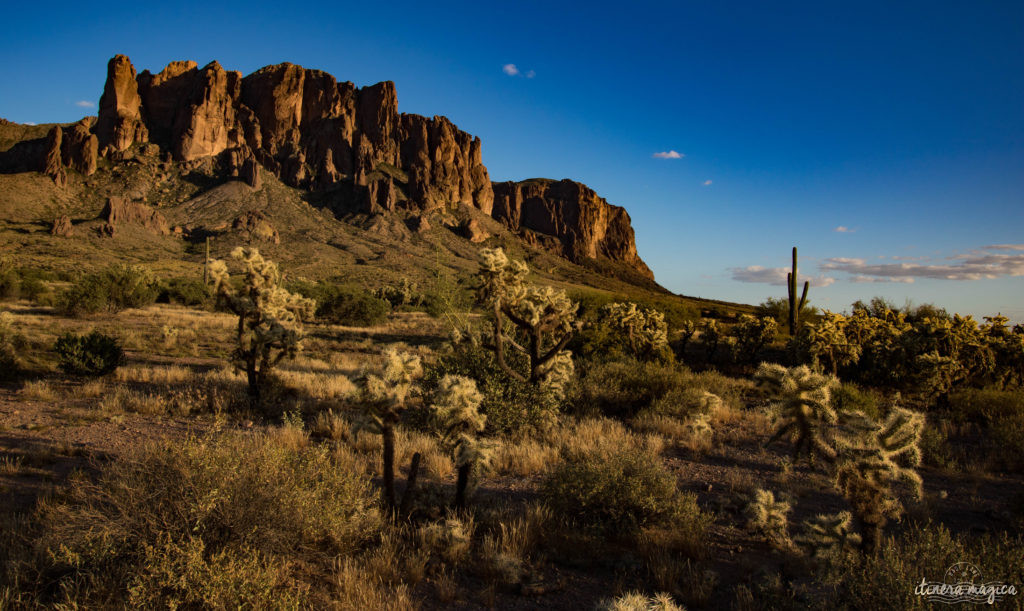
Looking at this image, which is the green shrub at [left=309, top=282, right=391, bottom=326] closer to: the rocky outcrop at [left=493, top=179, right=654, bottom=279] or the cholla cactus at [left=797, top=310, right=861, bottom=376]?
the cholla cactus at [left=797, top=310, right=861, bottom=376]

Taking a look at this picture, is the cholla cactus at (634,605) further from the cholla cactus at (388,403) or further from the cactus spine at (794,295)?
the cactus spine at (794,295)

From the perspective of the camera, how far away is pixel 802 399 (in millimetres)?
5480

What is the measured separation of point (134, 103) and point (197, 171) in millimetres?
35131

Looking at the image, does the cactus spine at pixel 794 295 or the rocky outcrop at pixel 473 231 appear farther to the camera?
the rocky outcrop at pixel 473 231

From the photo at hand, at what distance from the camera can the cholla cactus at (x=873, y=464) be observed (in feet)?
12.9

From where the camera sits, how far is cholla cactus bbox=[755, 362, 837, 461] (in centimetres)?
541

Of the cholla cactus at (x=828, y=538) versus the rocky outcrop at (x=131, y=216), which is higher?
the rocky outcrop at (x=131, y=216)

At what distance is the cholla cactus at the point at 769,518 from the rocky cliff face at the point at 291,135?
100 metres

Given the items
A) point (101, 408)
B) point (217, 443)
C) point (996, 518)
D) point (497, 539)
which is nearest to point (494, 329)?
point (497, 539)

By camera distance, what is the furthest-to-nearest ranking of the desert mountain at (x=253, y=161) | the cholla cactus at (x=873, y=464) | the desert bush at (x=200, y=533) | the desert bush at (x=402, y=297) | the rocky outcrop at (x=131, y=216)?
the desert mountain at (x=253, y=161), the rocky outcrop at (x=131, y=216), the desert bush at (x=402, y=297), the cholla cactus at (x=873, y=464), the desert bush at (x=200, y=533)

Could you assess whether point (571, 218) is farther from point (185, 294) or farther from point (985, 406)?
point (985, 406)

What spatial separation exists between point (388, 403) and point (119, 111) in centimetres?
13708

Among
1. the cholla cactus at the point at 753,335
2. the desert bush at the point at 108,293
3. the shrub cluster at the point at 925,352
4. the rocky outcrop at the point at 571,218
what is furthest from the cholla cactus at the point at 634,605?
the rocky outcrop at the point at 571,218

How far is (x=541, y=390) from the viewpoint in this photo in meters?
8.48
